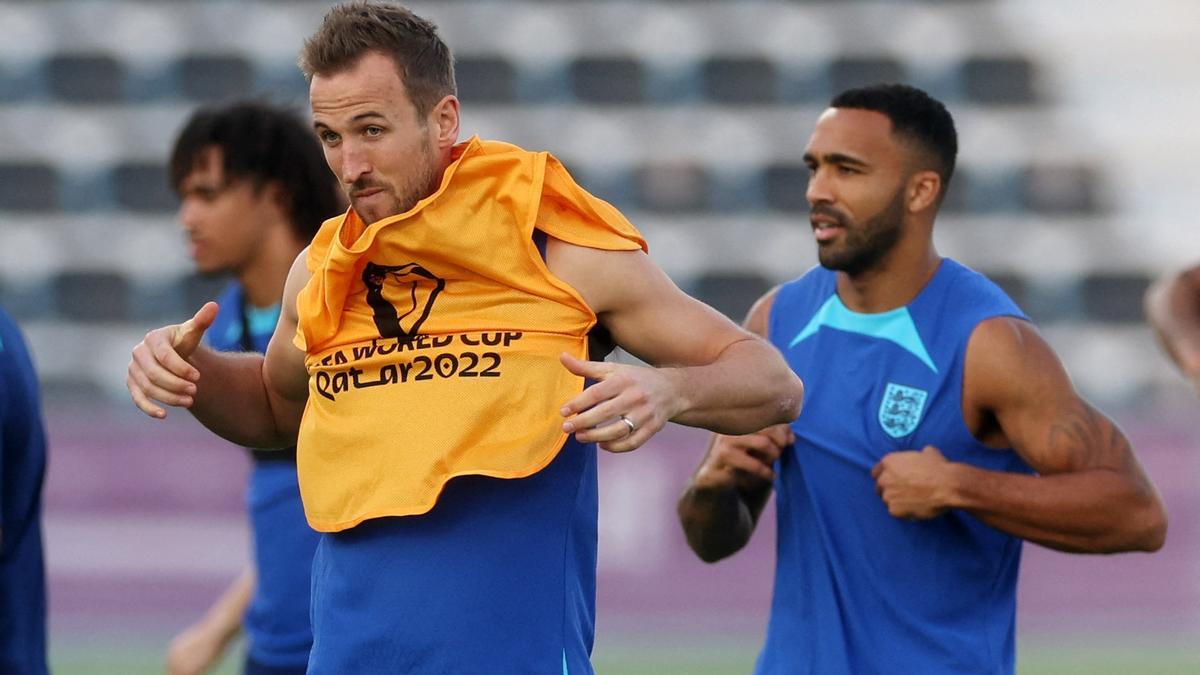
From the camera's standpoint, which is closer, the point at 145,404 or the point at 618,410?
the point at 618,410

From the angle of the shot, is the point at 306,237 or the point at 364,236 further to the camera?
the point at 306,237

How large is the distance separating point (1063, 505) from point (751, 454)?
2.40 feet

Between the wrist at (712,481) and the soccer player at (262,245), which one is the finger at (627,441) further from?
the soccer player at (262,245)

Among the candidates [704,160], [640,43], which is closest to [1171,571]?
[704,160]

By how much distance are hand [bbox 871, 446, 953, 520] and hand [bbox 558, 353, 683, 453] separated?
4.00 ft

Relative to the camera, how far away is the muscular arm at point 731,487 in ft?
13.8

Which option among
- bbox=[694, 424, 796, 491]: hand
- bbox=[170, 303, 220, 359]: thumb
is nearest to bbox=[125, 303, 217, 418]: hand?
bbox=[170, 303, 220, 359]: thumb

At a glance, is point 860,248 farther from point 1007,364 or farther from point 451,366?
point 451,366

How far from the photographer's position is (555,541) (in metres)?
3.30

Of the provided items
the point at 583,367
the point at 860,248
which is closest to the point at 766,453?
the point at 860,248

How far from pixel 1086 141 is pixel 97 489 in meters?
11.6

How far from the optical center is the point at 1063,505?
13.3 ft

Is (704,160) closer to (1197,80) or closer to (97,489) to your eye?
(1197,80)

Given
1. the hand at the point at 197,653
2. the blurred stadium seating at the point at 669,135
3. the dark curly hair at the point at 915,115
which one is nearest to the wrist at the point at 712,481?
the dark curly hair at the point at 915,115
